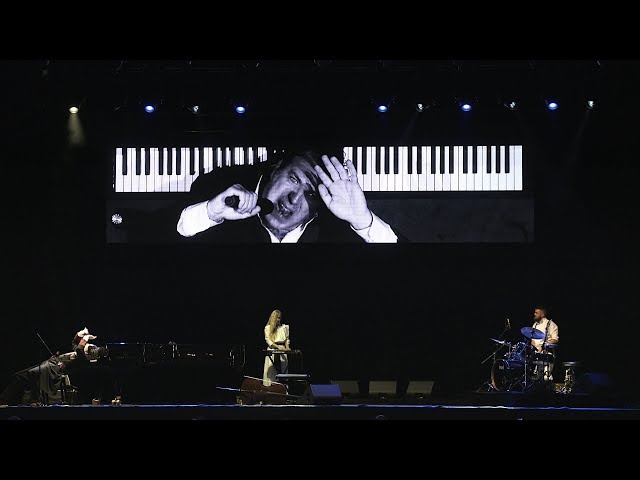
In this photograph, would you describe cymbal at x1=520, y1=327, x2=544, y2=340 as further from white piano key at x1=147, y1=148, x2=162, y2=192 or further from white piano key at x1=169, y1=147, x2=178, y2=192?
white piano key at x1=147, y1=148, x2=162, y2=192

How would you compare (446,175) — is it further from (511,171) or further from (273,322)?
(273,322)

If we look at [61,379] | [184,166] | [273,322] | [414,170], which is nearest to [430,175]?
[414,170]

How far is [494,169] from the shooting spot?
11117mm

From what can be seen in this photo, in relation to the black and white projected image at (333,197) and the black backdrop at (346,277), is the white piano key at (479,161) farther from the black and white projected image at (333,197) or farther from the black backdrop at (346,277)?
the black backdrop at (346,277)

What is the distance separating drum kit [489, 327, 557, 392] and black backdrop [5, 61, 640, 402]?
98 cm

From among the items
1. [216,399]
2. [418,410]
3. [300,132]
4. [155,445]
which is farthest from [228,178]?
[155,445]

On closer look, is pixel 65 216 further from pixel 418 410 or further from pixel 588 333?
pixel 588 333

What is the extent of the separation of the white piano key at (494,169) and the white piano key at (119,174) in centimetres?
421

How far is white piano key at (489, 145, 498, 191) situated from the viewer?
36.3 feet

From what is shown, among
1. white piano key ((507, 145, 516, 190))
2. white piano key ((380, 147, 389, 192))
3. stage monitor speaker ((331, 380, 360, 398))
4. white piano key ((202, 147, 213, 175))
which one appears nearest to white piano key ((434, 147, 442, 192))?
white piano key ((380, 147, 389, 192))

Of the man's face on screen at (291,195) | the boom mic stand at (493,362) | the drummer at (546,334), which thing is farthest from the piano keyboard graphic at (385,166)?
the boom mic stand at (493,362)

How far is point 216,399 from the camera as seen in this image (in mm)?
9805

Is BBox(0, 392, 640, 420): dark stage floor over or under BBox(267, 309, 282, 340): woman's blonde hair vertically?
under

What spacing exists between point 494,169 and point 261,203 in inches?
106
